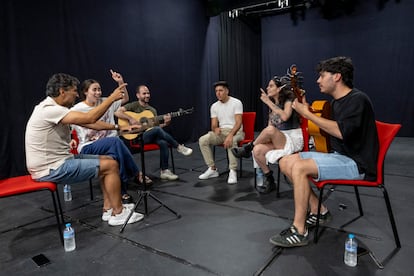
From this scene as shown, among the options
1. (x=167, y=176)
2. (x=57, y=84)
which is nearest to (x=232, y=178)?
(x=167, y=176)

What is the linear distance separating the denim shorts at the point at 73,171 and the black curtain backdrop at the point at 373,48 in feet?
20.8

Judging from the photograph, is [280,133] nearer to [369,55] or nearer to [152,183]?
[152,183]

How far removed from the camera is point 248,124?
367 cm

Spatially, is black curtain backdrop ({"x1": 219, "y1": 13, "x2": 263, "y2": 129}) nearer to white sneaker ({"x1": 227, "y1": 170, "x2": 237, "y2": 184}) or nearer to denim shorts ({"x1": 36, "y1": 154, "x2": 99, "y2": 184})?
white sneaker ({"x1": 227, "y1": 170, "x2": 237, "y2": 184})

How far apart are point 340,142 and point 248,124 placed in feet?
5.76

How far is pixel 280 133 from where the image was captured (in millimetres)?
2939

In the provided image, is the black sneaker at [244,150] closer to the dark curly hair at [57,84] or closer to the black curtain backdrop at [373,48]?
the dark curly hair at [57,84]

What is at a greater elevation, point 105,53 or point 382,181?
point 105,53

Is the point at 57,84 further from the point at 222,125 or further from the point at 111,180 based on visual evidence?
the point at 222,125

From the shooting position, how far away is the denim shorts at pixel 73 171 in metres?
2.07

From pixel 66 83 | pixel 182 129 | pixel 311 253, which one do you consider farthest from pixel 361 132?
pixel 182 129

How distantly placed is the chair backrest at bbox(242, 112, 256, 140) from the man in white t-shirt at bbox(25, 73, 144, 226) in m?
1.86

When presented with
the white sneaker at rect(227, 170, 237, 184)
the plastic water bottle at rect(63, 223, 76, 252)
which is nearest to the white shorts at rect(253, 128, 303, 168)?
the white sneaker at rect(227, 170, 237, 184)

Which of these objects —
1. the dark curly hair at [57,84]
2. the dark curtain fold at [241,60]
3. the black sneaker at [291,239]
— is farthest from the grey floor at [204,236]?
the dark curtain fold at [241,60]
